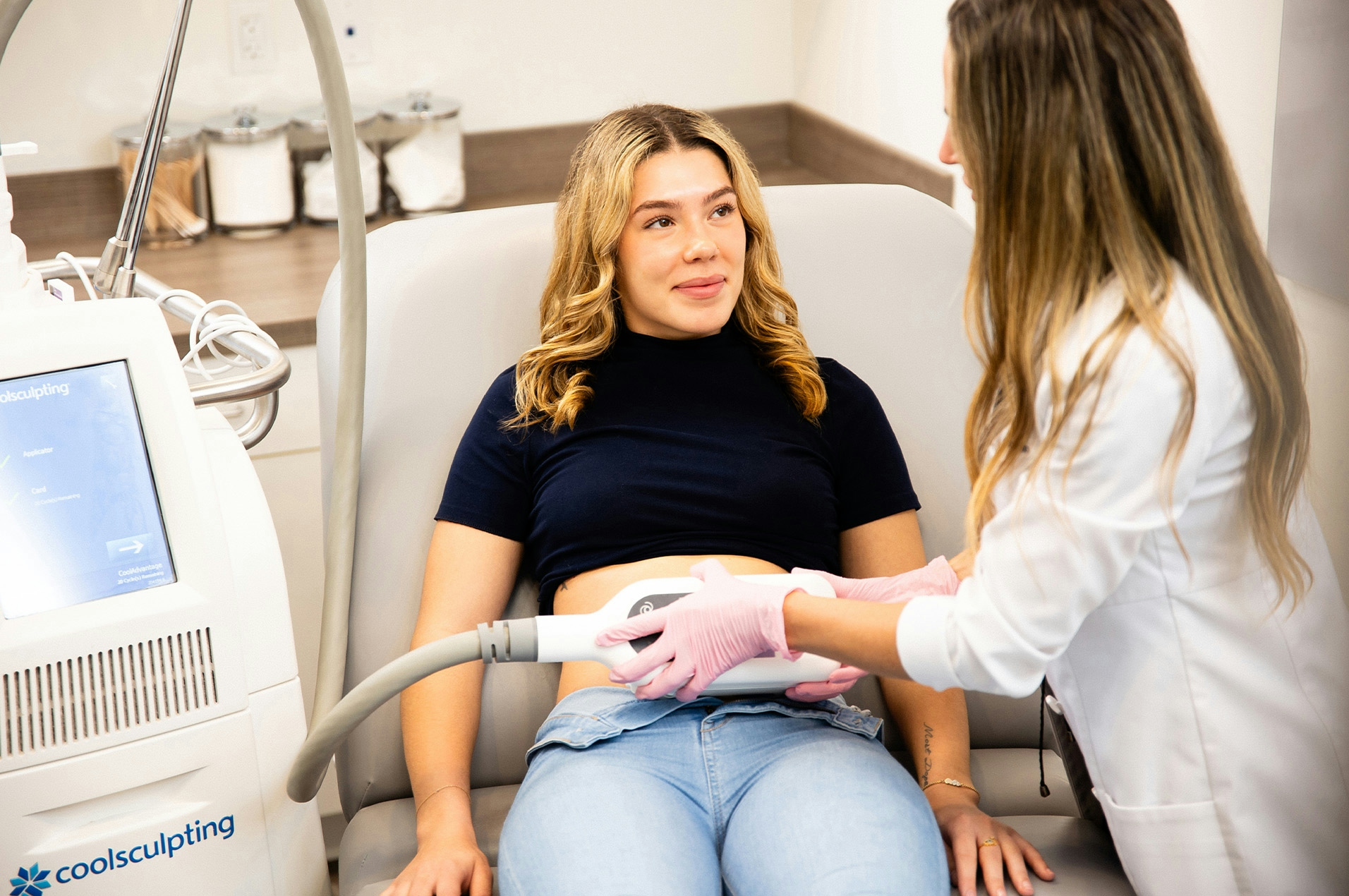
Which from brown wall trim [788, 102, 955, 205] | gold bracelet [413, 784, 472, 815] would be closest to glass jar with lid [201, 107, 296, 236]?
brown wall trim [788, 102, 955, 205]

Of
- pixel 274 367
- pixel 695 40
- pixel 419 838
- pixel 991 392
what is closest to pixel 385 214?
pixel 695 40

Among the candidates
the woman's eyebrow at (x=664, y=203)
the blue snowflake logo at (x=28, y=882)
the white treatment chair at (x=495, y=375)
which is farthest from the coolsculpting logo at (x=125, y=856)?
the woman's eyebrow at (x=664, y=203)

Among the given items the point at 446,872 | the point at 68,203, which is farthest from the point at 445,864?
the point at 68,203

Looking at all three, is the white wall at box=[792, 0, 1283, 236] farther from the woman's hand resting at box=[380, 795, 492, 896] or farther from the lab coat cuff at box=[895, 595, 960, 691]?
the woman's hand resting at box=[380, 795, 492, 896]

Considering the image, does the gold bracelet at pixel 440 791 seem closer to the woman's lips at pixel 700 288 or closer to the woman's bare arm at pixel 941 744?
the woman's bare arm at pixel 941 744

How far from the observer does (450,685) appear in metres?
1.33

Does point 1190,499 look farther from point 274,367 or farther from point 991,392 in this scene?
point 274,367

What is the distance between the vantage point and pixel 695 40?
2760 millimetres

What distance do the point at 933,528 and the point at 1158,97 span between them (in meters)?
0.70

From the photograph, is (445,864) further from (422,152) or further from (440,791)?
(422,152)

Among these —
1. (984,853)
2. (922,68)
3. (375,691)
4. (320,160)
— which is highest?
(922,68)

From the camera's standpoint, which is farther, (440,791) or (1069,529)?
(440,791)

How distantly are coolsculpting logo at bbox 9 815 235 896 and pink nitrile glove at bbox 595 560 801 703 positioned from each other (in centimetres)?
37

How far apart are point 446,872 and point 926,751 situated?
0.53 metres
